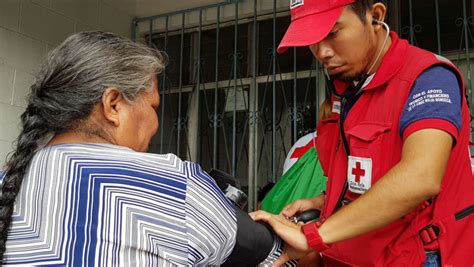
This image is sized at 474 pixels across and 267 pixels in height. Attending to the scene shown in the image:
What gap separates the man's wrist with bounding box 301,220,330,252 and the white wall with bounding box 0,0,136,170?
1956 mm

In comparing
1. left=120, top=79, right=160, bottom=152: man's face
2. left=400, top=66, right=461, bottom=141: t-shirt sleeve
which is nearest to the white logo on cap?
left=400, top=66, right=461, bottom=141: t-shirt sleeve

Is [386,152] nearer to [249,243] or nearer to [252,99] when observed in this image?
[249,243]

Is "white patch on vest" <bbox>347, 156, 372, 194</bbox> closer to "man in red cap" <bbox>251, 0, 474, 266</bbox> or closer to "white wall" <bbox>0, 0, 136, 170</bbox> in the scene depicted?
"man in red cap" <bbox>251, 0, 474, 266</bbox>

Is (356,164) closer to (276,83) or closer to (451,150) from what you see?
(451,150)

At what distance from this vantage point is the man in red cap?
116 cm

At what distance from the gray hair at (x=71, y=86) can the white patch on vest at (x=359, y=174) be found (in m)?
0.60

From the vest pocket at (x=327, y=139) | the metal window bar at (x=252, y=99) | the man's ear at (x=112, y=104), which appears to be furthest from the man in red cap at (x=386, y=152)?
the metal window bar at (x=252, y=99)

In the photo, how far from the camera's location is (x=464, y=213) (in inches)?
49.2

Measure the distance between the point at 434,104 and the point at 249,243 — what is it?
561 millimetres

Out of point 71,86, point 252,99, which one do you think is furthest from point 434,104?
point 252,99

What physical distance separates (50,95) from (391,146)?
2.80ft

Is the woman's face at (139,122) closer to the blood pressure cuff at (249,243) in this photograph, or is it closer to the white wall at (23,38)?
the blood pressure cuff at (249,243)

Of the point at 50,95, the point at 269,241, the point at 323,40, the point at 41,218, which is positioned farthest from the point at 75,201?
the point at 323,40

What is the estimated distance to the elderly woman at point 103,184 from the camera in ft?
3.08
